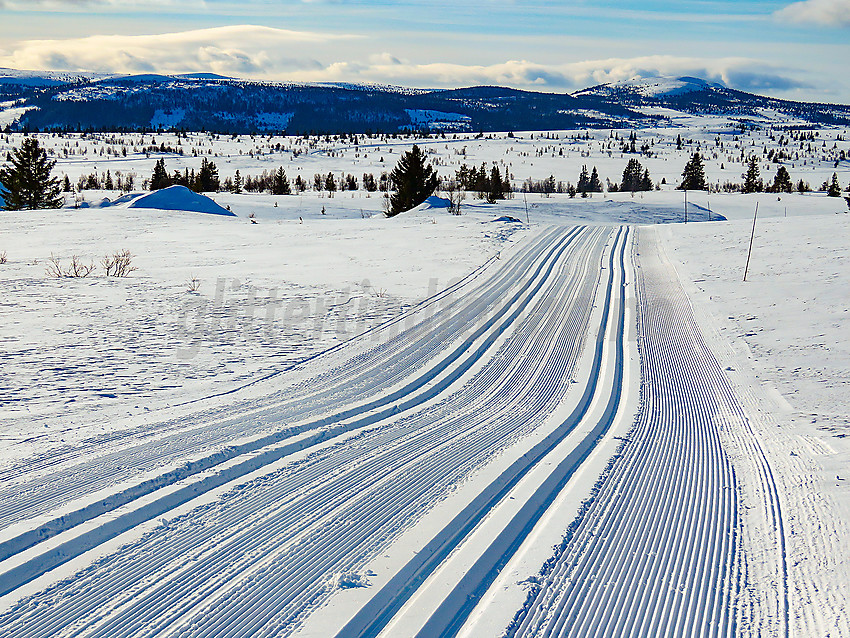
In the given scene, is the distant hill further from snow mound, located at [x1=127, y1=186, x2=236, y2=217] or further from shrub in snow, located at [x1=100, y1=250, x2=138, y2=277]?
shrub in snow, located at [x1=100, y1=250, x2=138, y2=277]

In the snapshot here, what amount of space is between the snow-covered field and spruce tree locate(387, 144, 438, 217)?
17.4 m

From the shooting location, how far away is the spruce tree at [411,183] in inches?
1071

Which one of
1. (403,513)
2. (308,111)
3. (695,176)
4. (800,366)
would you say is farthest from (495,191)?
(308,111)

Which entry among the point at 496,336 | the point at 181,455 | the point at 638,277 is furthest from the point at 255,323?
the point at 638,277

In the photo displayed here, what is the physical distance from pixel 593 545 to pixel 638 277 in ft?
28.3

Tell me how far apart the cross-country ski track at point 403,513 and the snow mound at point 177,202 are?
20246 mm

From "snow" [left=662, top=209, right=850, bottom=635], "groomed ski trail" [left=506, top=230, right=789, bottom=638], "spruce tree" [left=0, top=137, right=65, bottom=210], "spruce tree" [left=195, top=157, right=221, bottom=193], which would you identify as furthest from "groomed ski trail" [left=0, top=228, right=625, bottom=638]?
"spruce tree" [left=195, top=157, right=221, bottom=193]

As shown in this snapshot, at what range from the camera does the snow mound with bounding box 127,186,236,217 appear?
77.8 feet

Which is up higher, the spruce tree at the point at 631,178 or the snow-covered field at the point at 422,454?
the spruce tree at the point at 631,178

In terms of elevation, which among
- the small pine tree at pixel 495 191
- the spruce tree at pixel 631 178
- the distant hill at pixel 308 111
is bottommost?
the small pine tree at pixel 495 191

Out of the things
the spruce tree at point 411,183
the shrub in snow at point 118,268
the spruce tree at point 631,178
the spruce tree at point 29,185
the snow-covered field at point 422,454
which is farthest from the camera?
the spruce tree at point 631,178

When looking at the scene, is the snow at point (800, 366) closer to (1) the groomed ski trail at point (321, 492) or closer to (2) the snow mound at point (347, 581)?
(1) the groomed ski trail at point (321, 492)

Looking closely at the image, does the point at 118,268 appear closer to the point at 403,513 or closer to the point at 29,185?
the point at 403,513

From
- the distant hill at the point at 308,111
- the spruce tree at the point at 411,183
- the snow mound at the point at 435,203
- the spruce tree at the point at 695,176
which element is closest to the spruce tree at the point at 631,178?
the spruce tree at the point at 695,176
